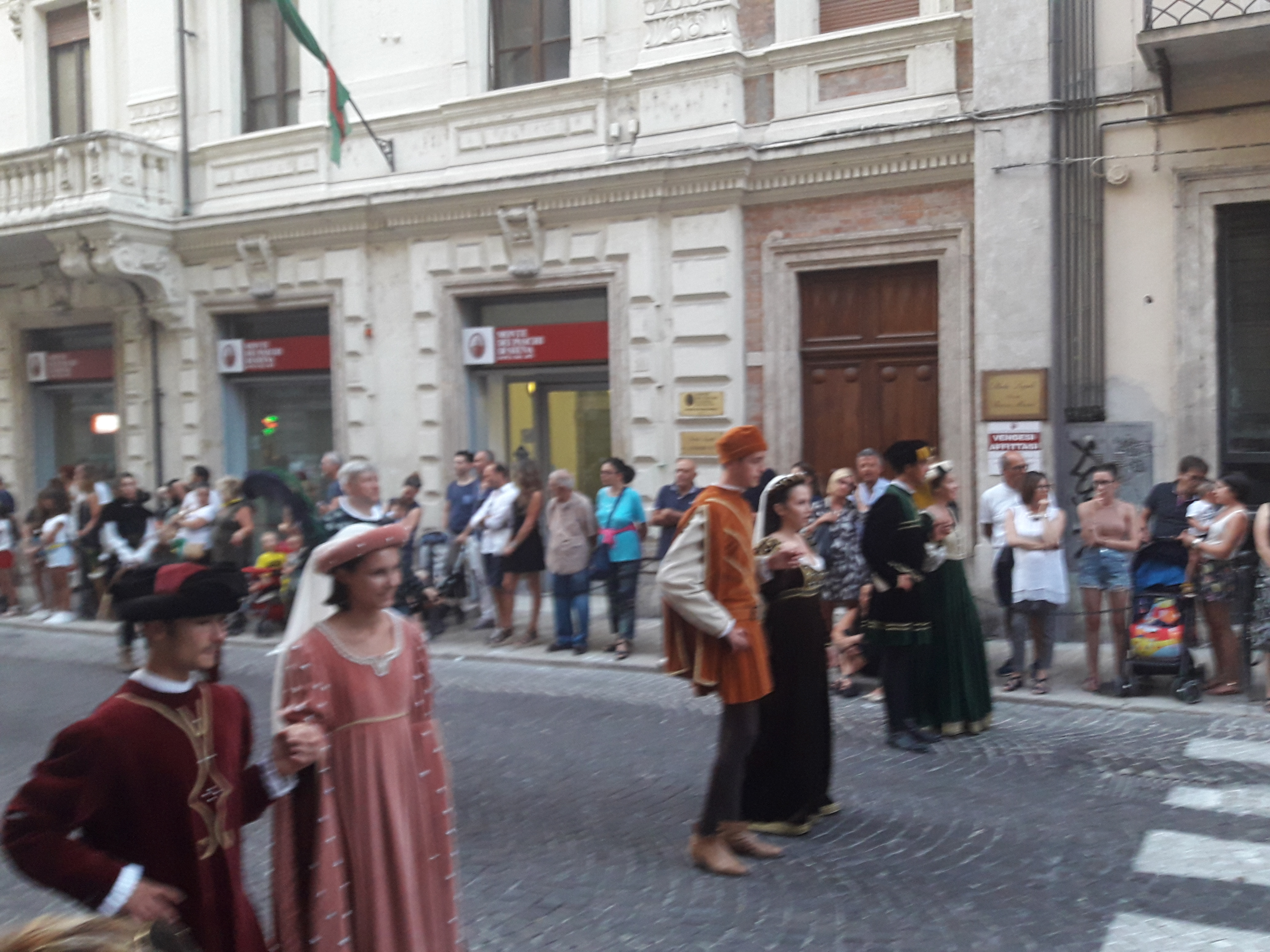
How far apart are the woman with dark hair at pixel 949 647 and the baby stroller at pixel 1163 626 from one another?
1724 millimetres

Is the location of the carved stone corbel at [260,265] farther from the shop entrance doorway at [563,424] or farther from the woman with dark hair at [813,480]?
the woman with dark hair at [813,480]

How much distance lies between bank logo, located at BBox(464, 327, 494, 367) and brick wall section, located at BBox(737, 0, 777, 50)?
454 centimetres

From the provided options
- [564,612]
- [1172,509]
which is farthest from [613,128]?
[1172,509]

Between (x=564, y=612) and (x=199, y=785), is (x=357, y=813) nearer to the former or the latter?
(x=199, y=785)

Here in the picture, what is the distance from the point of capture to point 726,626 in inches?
207

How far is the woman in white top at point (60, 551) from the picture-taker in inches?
575

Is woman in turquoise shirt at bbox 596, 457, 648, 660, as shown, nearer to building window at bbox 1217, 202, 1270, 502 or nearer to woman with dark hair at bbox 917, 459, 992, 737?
woman with dark hair at bbox 917, 459, 992, 737

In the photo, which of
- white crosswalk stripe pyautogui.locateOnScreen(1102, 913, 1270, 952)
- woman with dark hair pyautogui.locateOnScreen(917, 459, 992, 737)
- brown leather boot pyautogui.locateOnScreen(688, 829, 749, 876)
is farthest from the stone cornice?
white crosswalk stripe pyautogui.locateOnScreen(1102, 913, 1270, 952)

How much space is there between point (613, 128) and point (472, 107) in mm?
2067

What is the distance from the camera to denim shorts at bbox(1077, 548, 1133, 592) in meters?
9.25

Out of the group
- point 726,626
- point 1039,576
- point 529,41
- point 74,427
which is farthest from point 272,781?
point 74,427

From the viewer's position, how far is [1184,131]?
1070cm

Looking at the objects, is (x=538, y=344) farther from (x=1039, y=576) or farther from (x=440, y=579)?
(x=1039, y=576)

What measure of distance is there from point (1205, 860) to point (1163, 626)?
3636 millimetres
